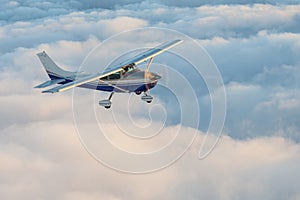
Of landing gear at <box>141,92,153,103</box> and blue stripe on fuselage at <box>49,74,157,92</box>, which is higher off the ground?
blue stripe on fuselage at <box>49,74,157,92</box>

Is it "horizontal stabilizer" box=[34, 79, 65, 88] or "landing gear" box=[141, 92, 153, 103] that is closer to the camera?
"landing gear" box=[141, 92, 153, 103]

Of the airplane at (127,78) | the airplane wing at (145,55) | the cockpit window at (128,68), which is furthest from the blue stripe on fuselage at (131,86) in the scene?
the airplane wing at (145,55)

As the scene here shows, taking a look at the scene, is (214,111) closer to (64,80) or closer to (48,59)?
(64,80)

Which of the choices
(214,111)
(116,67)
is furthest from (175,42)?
(214,111)

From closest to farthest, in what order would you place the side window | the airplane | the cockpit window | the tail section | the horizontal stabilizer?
the airplane → the cockpit window → the side window → the horizontal stabilizer → the tail section

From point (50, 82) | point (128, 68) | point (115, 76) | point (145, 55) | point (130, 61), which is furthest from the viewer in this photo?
point (50, 82)

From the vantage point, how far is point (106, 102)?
5869 centimetres

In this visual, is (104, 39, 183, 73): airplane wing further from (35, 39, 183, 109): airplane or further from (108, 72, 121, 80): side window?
(108, 72, 121, 80): side window

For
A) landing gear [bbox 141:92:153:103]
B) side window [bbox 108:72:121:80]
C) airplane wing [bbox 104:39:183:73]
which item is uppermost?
airplane wing [bbox 104:39:183:73]

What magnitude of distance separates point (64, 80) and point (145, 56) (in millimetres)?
13299

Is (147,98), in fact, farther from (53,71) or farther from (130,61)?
(53,71)

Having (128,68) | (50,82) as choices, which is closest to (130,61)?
(128,68)

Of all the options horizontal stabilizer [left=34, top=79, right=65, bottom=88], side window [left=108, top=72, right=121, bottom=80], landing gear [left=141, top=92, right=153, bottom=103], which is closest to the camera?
landing gear [left=141, top=92, right=153, bottom=103]

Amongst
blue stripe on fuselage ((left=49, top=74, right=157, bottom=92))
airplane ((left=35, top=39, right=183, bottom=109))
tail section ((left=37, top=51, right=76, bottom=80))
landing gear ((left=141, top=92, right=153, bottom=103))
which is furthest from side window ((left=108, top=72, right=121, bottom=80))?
tail section ((left=37, top=51, right=76, bottom=80))
